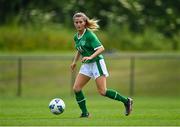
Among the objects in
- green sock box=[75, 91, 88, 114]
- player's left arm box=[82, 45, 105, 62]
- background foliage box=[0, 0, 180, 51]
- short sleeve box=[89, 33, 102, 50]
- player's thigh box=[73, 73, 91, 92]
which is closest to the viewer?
player's left arm box=[82, 45, 105, 62]

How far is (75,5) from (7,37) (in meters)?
8.75

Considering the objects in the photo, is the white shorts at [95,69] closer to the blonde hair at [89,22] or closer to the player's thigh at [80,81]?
the player's thigh at [80,81]

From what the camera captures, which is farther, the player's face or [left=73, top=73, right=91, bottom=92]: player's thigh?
[left=73, top=73, right=91, bottom=92]: player's thigh

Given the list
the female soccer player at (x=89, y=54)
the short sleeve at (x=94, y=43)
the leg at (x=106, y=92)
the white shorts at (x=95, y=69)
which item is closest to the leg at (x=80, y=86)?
the female soccer player at (x=89, y=54)

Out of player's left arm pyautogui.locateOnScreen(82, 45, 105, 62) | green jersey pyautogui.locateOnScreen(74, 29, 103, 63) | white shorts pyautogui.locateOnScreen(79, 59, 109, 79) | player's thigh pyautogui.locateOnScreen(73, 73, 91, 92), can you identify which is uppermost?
green jersey pyautogui.locateOnScreen(74, 29, 103, 63)

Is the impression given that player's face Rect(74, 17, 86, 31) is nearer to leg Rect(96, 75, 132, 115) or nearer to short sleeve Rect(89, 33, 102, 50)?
short sleeve Rect(89, 33, 102, 50)

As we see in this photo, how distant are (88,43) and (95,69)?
0.56 meters

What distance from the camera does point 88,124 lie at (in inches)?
549

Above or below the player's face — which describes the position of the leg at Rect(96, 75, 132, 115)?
below

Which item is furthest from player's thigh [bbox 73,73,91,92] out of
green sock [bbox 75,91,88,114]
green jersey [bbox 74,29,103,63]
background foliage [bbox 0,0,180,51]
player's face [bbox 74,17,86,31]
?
background foliage [bbox 0,0,180,51]

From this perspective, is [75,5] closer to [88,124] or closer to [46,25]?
[46,25]

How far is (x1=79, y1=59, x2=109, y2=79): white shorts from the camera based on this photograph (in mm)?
15578

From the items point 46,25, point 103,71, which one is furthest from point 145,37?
point 103,71

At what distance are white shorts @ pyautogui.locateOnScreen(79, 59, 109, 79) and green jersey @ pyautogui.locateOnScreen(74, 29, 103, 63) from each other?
0.11 m
